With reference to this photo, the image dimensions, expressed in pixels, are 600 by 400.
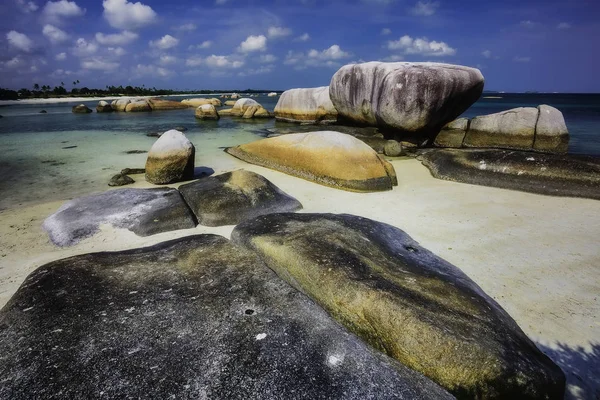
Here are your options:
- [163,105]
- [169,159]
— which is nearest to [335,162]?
[169,159]

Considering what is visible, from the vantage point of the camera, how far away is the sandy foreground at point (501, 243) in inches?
116

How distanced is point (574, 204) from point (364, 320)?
593cm

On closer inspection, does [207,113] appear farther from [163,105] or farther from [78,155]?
[78,155]

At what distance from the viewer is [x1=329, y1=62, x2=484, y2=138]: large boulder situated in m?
10.9

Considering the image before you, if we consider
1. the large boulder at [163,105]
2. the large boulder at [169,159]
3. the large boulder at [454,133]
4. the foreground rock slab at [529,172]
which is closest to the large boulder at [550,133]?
the large boulder at [454,133]

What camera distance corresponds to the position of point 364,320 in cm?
242

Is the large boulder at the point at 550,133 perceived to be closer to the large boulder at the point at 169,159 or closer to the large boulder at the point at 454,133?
the large boulder at the point at 454,133

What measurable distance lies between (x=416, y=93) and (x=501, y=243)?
779 cm

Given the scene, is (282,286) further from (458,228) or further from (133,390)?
(458,228)

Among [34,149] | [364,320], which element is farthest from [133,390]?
[34,149]

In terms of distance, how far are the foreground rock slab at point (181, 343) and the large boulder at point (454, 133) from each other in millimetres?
11116

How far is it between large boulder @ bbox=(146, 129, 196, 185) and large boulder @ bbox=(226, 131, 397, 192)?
2279 millimetres

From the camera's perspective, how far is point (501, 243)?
452cm

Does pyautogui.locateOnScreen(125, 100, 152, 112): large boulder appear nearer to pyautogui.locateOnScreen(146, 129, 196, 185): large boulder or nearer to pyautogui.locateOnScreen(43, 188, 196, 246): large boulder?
pyautogui.locateOnScreen(146, 129, 196, 185): large boulder
